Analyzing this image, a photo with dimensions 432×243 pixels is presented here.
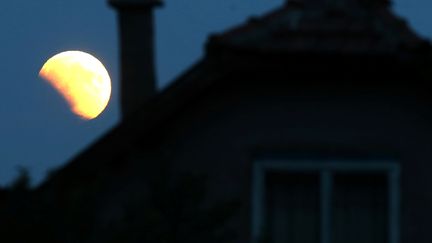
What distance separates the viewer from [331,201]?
41.9 ft

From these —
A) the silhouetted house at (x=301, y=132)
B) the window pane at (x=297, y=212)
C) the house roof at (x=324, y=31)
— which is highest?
the house roof at (x=324, y=31)

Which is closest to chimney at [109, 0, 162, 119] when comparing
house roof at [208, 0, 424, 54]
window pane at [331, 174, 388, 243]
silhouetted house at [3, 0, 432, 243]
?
house roof at [208, 0, 424, 54]

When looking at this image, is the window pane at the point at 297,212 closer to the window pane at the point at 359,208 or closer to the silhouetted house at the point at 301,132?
the silhouetted house at the point at 301,132

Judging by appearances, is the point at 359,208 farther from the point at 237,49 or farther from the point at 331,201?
the point at 237,49

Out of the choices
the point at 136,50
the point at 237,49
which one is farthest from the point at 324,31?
the point at 136,50

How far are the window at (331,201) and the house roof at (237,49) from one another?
0.96 meters

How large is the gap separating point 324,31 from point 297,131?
3.18ft

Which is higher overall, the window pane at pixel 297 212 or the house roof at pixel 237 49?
the house roof at pixel 237 49

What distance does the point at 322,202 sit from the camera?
12750 millimetres

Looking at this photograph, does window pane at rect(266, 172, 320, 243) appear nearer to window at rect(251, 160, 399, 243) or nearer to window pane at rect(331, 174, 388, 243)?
window at rect(251, 160, 399, 243)

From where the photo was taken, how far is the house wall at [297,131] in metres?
12.9

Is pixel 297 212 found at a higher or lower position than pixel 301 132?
lower

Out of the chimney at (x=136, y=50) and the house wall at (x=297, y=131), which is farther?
the chimney at (x=136, y=50)

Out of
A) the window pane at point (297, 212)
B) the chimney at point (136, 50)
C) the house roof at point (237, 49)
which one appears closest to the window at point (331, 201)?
the window pane at point (297, 212)
